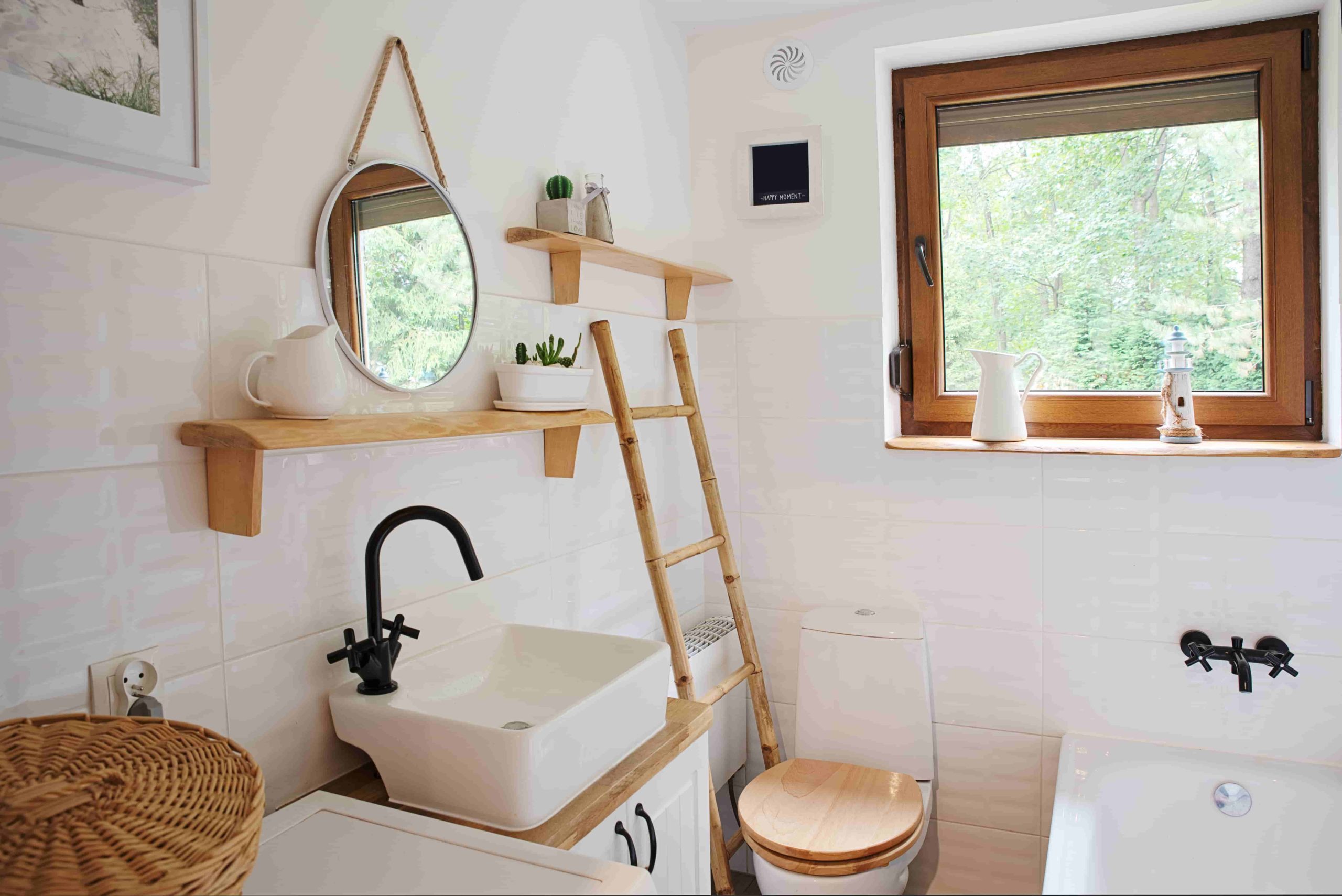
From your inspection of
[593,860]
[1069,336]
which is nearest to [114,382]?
[593,860]

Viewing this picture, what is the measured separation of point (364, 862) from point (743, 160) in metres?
1.94

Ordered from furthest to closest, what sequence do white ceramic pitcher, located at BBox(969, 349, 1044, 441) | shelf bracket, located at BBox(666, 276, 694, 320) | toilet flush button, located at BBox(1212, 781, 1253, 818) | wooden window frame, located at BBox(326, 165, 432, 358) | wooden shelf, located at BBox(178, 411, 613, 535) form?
1. shelf bracket, located at BBox(666, 276, 694, 320)
2. white ceramic pitcher, located at BBox(969, 349, 1044, 441)
3. toilet flush button, located at BBox(1212, 781, 1253, 818)
4. wooden window frame, located at BBox(326, 165, 432, 358)
5. wooden shelf, located at BBox(178, 411, 613, 535)

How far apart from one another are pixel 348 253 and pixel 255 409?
0.28 m

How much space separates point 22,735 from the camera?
2.56 feet

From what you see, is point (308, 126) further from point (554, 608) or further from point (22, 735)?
point (554, 608)

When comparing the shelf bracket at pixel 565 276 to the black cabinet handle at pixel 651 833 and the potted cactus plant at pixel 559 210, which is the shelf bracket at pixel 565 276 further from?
the black cabinet handle at pixel 651 833

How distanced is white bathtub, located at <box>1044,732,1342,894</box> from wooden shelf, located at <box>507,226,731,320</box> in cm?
140

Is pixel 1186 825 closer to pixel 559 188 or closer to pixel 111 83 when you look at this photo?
pixel 559 188

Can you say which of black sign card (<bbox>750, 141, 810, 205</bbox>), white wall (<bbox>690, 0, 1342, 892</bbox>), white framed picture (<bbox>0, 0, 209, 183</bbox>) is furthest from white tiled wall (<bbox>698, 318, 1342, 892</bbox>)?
white framed picture (<bbox>0, 0, 209, 183</bbox>)

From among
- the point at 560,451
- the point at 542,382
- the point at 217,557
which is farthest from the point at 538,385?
the point at 217,557

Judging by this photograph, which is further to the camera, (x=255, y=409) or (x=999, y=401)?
(x=999, y=401)

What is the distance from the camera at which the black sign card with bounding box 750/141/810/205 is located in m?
2.29

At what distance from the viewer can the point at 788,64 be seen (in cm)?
229

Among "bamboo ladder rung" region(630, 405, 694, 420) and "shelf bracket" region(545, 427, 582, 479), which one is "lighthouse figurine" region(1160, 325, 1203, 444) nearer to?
"bamboo ladder rung" region(630, 405, 694, 420)
